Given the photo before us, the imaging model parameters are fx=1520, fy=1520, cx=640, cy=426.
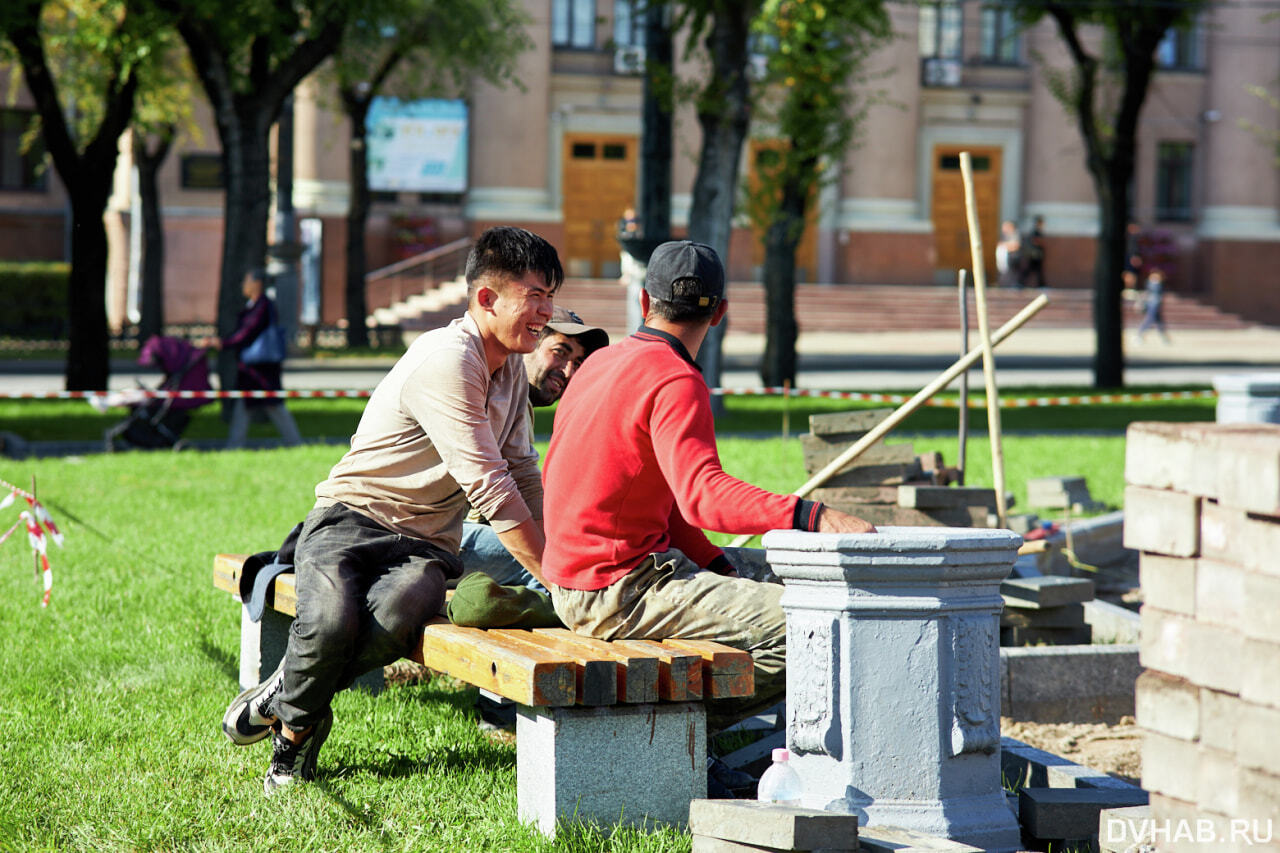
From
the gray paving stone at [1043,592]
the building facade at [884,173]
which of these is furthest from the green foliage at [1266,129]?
the gray paving stone at [1043,592]

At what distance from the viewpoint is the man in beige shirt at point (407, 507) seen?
14.9 ft

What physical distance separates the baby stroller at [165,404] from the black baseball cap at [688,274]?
971 centimetres

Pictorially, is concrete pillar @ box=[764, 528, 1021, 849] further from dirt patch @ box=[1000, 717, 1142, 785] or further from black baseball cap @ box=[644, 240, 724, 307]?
dirt patch @ box=[1000, 717, 1142, 785]

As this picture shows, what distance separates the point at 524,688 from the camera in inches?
155

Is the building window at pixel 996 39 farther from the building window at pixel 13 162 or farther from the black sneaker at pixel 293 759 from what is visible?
the black sneaker at pixel 293 759

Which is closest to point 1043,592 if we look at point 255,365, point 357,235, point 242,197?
point 255,365

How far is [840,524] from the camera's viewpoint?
157 inches

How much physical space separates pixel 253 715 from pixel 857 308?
3149 cm

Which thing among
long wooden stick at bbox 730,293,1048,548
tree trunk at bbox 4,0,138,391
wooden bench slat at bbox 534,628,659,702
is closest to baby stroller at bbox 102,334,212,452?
tree trunk at bbox 4,0,138,391

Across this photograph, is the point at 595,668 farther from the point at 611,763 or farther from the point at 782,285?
the point at 782,285

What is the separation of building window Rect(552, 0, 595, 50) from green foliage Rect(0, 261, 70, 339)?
13.6 metres

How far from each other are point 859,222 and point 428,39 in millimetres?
14513

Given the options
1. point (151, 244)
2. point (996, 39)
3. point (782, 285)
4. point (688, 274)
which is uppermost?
point (996, 39)

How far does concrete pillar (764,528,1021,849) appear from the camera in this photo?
12.5ft
